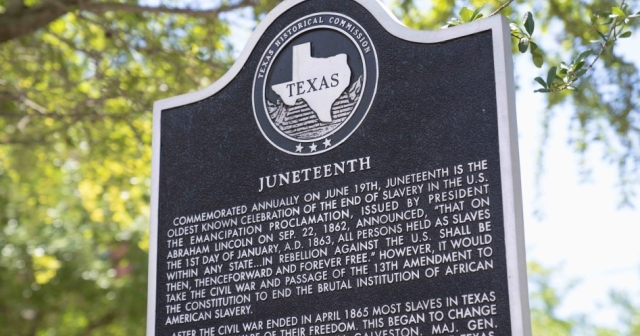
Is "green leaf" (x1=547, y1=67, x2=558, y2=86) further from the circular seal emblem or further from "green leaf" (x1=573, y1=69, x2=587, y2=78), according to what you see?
the circular seal emblem

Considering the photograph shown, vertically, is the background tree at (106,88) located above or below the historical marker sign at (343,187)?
above

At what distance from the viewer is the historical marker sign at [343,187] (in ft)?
15.0

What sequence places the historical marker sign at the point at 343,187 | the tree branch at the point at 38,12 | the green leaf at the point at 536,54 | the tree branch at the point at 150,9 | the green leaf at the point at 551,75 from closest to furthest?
the historical marker sign at the point at 343,187 → the green leaf at the point at 551,75 → the green leaf at the point at 536,54 → the tree branch at the point at 38,12 → the tree branch at the point at 150,9

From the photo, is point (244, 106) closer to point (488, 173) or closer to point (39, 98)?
point (488, 173)

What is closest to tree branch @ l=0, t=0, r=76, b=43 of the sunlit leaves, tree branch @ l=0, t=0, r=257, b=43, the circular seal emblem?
tree branch @ l=0, t=0, r=257, b=43

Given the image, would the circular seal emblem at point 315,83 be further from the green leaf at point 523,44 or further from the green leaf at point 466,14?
the green leaf at point 523,44

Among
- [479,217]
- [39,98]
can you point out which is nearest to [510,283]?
[479,217]

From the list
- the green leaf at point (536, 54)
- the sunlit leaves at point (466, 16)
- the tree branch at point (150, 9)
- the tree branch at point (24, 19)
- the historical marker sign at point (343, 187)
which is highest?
the tree branch at point (150, 9)

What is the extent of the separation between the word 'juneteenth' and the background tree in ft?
3.79

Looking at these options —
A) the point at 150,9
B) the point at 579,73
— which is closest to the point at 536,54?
the point at 579,73

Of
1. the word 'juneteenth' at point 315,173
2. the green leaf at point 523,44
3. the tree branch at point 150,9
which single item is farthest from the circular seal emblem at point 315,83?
the tree branch at point 150,9

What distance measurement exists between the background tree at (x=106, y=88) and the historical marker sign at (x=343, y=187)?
69 cm

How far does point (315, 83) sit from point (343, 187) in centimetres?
72

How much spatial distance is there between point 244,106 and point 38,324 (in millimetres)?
13892
